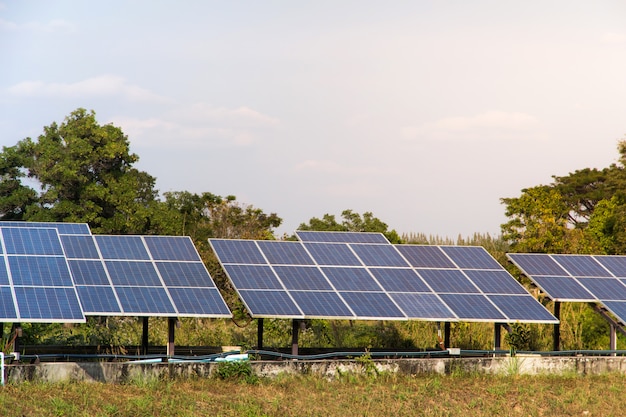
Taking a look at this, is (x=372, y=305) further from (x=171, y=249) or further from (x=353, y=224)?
(x=353, y=224)

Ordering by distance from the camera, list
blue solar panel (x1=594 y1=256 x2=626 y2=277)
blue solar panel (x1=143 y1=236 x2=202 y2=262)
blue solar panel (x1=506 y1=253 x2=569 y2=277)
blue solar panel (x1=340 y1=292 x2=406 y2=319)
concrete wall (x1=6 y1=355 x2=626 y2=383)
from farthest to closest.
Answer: blue solar panel (x1=594 y1=256 x2=626 y2=277) < blue solar panel (x1=506 y1=253 x2=569 y2=277) < blue solar panel (x1=143 y1=236 x2=202 y2=262) < blue solar panel (x1=340 y1=292 x2=406 y2=319) < concrete wall (x1=6 y1=355 x2=626 y2=383)

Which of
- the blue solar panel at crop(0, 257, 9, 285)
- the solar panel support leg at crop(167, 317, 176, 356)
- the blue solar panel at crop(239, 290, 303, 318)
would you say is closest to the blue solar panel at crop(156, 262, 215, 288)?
the solar panel support leg at crop(167, 317, 176, 356)

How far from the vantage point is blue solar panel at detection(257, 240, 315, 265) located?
90.6 ft

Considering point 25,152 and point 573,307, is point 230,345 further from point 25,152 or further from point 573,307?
point 25,152

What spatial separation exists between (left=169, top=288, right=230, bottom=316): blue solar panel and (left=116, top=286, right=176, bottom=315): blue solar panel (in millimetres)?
245

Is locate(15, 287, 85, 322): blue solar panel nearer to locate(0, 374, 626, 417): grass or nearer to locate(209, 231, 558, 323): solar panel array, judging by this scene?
locate(0, 374, 626, 417): grass

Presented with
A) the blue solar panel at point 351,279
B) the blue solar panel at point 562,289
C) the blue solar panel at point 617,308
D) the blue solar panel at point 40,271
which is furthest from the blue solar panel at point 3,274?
the blue solar panel at point 617,308

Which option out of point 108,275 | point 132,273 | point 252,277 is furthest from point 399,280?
point 108,275

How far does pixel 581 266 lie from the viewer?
30750 millimetres

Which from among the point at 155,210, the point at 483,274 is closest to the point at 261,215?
the point at 155,210

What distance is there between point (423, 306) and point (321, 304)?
111 inches

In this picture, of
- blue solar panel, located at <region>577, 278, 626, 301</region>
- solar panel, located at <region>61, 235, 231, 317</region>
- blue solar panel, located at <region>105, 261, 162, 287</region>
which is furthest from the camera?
blue solar panel, located at <region>577, 278, 626, 301</region>

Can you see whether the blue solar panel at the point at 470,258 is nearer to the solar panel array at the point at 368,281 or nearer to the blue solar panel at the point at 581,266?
the solar panel array at the point at 368,281

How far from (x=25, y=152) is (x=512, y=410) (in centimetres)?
3688
